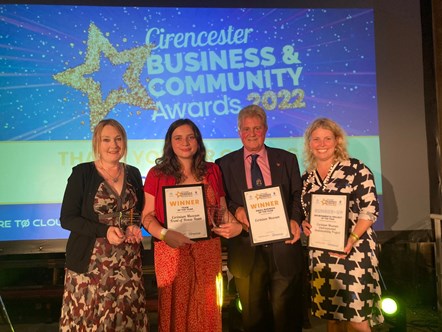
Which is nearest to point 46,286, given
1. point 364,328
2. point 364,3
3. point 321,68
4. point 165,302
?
point 165,302

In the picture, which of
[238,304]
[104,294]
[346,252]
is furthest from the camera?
[238,304]

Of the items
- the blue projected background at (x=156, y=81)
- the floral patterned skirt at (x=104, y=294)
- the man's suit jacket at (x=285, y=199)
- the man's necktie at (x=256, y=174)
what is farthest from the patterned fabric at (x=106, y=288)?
the blue projected background at (x=156, y=81)

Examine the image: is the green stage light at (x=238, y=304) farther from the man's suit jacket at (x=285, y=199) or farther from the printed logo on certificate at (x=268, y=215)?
the printed logo on certificate at (x=268, y=215)

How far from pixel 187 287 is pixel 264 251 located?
611 millimetres

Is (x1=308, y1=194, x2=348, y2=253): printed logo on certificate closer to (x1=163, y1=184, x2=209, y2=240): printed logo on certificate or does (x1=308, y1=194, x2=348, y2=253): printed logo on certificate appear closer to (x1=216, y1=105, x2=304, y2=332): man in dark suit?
(x1=216, y1=105, x2=304, y2=332): man in dark suit

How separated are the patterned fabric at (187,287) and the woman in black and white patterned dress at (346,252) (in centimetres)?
73

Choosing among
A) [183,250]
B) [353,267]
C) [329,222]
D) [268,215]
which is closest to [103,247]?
[183,250]

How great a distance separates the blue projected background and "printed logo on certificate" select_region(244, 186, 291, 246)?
52.5 inches

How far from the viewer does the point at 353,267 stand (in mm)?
2451

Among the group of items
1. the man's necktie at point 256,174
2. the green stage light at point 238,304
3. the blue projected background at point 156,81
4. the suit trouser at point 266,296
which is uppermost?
the blue projected background at point 156,81

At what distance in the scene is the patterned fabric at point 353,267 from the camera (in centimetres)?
244

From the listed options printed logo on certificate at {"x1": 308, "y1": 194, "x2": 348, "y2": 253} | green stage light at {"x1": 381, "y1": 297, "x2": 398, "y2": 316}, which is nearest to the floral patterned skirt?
printed logo on certificate at {"x1": 308, "y1": 194, "x2": 348, "y2": 253}

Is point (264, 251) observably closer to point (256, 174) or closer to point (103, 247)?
point (256, 174)

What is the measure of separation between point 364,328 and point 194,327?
43.9 inches
